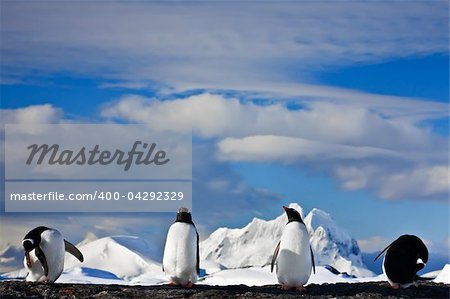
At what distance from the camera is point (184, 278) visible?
12336mm

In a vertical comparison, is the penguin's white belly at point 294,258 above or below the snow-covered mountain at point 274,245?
below

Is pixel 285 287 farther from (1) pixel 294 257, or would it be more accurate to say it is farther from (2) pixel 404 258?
(2) pixel 404 258

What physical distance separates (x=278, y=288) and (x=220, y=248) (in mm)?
178850

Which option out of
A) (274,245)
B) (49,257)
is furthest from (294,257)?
(274,245)

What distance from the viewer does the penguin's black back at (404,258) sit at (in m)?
12.8

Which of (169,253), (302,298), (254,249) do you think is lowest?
(302,298)

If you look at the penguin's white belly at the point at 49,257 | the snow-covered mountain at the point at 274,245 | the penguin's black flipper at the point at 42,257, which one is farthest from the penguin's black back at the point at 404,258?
the snow-covered mountain at the point at 274,245

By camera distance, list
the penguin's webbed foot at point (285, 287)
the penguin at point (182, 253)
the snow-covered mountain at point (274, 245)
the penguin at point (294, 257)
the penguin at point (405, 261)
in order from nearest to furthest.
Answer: the penguin at point (182, 253) → the penguin's webbed foot at point (285, 287) → the penguin at point (294, 257) → the penguin at point (405, 261) → the snow-covered mountain at point (274, 245)

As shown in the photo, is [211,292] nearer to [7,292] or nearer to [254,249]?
[7,292]

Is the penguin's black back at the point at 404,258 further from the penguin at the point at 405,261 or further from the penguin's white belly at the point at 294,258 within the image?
the penguin's white belly at the point at 294,258

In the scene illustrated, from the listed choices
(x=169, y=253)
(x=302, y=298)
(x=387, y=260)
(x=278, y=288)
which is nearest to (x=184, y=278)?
(x=169, y=253)

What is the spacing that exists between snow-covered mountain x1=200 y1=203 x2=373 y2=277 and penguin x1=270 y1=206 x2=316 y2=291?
134 metres

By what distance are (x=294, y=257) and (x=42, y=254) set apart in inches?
144

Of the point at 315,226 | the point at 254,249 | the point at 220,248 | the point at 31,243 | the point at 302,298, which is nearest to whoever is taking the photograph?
the point at 302,298
